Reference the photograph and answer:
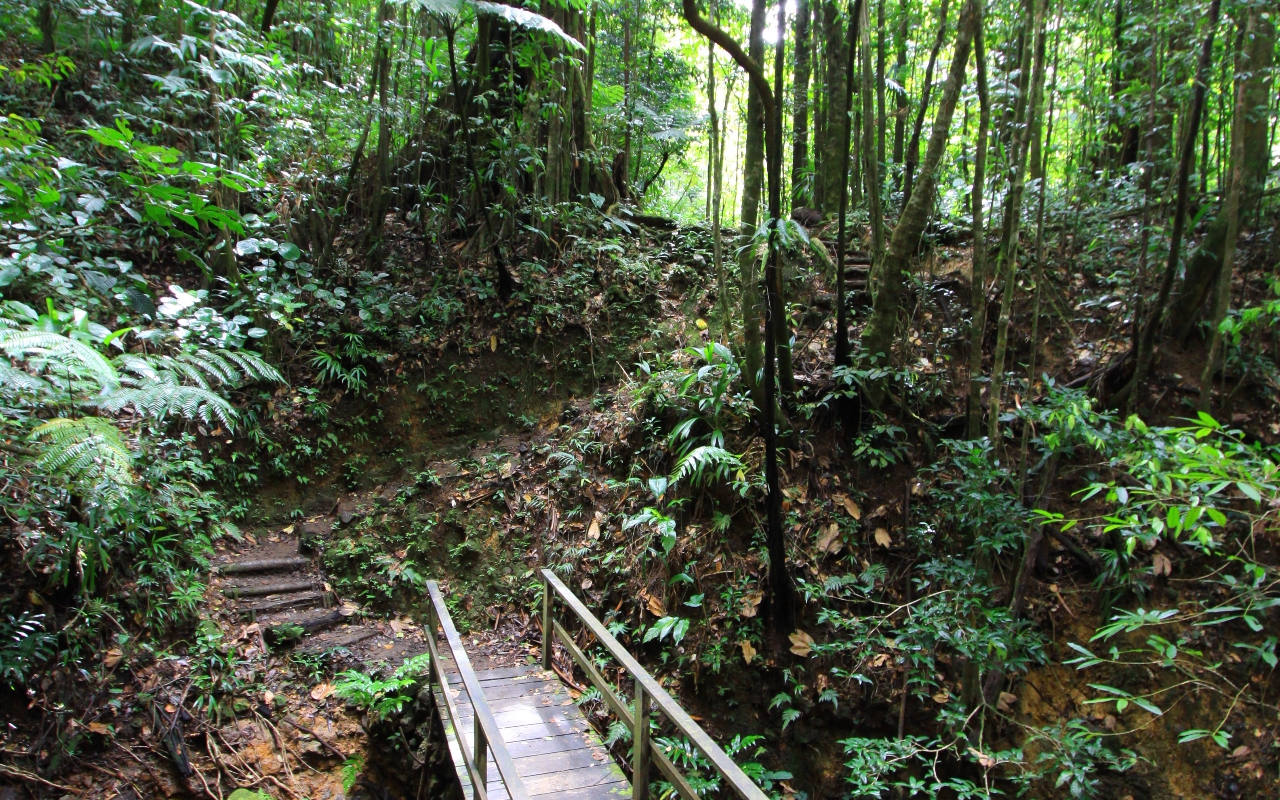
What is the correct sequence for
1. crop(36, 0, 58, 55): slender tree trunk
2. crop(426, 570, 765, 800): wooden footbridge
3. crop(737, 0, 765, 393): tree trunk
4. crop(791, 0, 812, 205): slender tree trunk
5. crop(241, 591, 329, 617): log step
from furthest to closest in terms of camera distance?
crop(791, 0, 812, 205): slender tree trunk → crop(36, 0, 58, 55): slender tree trunk → crop(241, 591, 329, 617): log step → crop(737, 0, 765, 393): tree trunk → crop(426, 570, 765, 800): wooden footbridge

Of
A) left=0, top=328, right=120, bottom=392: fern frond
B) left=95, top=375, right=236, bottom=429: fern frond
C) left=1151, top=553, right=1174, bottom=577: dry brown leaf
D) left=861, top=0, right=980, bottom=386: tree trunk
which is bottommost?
left=1151, top=553, right=1174, bottom=577: dry brown leaf

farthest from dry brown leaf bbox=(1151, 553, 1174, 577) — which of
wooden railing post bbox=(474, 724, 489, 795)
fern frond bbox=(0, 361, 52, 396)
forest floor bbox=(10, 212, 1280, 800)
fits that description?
fern frond bbox=(0, 361, 52, 396)

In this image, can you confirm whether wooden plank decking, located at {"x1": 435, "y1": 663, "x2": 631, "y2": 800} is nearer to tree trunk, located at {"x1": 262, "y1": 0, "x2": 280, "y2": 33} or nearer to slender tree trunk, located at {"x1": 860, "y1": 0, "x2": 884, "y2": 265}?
slender tree trunk, located at {"x1": 860, "y1": 0, "x2": 884, "y2": 265}

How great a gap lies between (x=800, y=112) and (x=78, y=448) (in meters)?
9.88

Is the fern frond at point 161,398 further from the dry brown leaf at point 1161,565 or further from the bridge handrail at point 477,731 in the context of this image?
the dry brown leaf at point 1161,565

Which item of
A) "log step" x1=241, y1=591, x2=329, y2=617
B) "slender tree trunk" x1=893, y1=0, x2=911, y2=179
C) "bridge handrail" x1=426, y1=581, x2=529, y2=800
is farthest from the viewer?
"slender tree trunk" x1=893, y1=0, x2=911, y2=179

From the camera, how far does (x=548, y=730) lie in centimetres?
498

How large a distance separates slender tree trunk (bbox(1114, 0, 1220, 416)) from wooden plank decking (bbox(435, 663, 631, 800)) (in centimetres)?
513

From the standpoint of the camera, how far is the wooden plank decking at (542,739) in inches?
172

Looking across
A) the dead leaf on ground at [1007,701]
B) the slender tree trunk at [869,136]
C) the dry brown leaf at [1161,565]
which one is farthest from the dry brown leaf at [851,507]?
the slender tree trunk at [869,136]

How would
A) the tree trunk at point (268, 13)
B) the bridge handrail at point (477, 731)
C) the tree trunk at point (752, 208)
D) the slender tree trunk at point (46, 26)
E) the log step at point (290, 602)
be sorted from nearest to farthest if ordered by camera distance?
the bridge handrail at point (477, 731), the tree trunk at point (752, 208), the log step at point (290, 602), the slender tree trunk at point (46, 26), the tree trunk at point (268, 13)

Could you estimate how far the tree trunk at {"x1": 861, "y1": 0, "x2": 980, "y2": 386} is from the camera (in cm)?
539

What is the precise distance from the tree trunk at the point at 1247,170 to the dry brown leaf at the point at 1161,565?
2.14 meters

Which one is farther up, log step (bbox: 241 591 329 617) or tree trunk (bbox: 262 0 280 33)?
tree trunk (bbox: 262 0 280 33)
